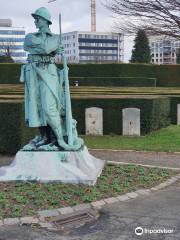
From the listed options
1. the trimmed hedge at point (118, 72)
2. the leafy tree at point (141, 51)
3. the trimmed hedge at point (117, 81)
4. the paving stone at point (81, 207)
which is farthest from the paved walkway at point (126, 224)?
the leafy tree at point (141, 51)

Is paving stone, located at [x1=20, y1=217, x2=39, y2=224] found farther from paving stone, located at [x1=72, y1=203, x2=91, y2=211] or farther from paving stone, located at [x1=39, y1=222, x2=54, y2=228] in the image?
paving stone, located at [x1=72, y1=203, x2=91, y2=211]

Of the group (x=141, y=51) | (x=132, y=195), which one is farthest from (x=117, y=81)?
(x=132, y=195)

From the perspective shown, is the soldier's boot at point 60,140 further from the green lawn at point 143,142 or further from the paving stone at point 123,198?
the green lawn at point 143,142

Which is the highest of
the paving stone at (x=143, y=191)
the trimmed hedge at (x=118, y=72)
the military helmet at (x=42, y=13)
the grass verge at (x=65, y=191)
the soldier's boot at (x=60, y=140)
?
the military helmet at (x=42, y=13)

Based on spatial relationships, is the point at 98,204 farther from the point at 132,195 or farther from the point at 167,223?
the point at 167,223

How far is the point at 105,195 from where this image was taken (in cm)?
632

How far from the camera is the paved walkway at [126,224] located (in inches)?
190

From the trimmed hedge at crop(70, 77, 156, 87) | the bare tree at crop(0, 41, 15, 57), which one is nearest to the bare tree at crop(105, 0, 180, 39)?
the trimmed hedge at crop(70, 77, 156, 87)

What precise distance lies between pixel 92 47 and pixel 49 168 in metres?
94.4

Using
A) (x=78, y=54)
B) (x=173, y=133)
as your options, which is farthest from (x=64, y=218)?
(x=78, y=54)

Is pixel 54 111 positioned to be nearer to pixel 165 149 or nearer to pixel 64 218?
pixel 64 218

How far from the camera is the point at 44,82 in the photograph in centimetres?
699

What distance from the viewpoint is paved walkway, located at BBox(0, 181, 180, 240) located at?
15.9ft

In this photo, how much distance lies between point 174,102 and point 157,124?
243cm
